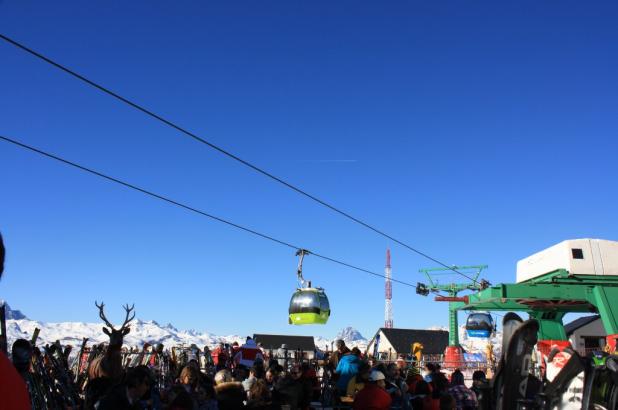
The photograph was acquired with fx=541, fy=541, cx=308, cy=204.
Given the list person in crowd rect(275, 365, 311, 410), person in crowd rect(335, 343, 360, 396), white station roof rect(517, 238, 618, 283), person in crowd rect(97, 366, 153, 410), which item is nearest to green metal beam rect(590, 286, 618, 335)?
white station roof rect(517, 238, 618, 283)

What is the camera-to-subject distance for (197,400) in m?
6.50

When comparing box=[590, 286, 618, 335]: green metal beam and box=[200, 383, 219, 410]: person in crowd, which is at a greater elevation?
box=[590, 286, 618, 335]: green metal beam

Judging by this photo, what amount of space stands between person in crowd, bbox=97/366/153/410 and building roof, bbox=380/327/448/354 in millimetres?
73006

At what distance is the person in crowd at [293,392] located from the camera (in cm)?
853

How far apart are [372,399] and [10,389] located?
6.78m

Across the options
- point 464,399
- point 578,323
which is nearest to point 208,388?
point 464,399

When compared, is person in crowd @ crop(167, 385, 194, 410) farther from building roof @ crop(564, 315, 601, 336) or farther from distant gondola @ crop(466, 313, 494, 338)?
building roof @ crop(564, 315, 601, 336)

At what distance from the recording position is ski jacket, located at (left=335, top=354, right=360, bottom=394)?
11.1 meters

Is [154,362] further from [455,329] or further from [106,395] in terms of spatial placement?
[455,329]

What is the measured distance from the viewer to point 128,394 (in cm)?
528

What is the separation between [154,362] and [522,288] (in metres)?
17.8

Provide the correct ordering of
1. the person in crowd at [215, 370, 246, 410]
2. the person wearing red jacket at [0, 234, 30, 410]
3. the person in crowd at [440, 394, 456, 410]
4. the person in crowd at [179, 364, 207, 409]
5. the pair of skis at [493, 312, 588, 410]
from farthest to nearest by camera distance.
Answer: the person in crowd at [440, 394, 456, 410]
the person in crowd at [179, 364, 207, 409]
the person in crowd at [215, 370, 246, 410]
the pair of skis at [493, 312, 588, 410]
the person wearing red jacket at [0, 234, 30, 410]

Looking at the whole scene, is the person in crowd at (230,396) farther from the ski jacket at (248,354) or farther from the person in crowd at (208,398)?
the ski jacket at (248,354)

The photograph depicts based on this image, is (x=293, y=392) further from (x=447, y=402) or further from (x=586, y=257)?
(x=586, y=257)
